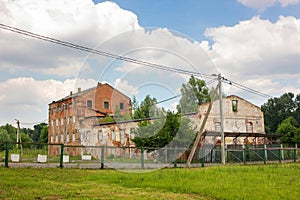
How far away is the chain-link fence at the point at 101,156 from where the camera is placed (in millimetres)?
18578

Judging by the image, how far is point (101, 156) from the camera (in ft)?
65.2

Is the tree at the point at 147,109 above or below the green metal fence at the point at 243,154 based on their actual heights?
above

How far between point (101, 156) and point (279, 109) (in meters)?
67.0

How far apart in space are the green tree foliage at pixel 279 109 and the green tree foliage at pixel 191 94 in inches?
2077

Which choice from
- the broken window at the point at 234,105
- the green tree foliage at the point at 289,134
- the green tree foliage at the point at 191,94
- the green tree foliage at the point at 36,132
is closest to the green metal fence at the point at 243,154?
the green tree foliage at the point at 191,94

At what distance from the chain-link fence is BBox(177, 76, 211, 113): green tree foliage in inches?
146

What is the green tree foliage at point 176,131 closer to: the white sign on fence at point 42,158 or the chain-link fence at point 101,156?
the chain-link fence at point 101,156

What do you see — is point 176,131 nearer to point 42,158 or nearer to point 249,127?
point 42,158

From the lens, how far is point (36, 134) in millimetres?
119875

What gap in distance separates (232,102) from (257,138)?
4982 mm

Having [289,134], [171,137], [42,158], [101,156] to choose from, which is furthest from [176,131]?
[289,134]

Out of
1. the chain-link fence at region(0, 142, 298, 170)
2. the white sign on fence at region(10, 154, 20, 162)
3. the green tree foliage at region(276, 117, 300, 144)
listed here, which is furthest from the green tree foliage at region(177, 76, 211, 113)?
the green tree foliage at region(276, 117, 300, 144)

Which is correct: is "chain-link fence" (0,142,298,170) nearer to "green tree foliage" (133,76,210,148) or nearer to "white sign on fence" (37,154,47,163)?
"white sign on fence" (37,154,47,163)

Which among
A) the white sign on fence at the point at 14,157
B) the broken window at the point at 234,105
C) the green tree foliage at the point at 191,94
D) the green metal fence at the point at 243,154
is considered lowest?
the green metal fence at the point at 243,154
